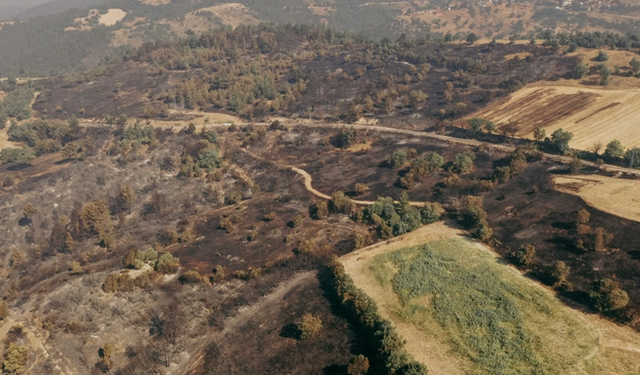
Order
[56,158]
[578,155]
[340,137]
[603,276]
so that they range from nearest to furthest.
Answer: [603,276]
[578,155]
[340,137]
[56,158]

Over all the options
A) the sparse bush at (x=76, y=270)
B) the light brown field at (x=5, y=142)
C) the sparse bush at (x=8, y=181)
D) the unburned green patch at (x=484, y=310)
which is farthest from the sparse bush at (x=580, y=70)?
the light brown field at (x=5, y=142)

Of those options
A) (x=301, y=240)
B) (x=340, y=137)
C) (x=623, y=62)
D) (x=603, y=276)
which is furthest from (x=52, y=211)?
(x=623, y=62)

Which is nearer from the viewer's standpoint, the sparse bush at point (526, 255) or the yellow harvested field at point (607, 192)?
the sparse bush at point (526, 255)

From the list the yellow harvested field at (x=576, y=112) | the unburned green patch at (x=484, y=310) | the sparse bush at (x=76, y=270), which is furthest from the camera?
the yellow harvested field at (x=576, y=112)

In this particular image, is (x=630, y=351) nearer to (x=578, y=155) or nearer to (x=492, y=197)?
(x=492, y=197)

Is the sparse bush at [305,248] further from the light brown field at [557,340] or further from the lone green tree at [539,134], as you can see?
the lone green tree at [539,134]

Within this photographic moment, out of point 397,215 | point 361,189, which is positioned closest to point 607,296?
point 397,215

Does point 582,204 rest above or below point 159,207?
above
